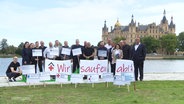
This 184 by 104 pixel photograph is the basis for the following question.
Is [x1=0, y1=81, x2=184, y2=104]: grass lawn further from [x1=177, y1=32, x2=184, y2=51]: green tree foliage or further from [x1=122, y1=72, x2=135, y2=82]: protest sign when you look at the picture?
[x1=177, y1=32, x2=184, y2=51]: green tree foliage

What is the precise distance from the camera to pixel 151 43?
516 ft

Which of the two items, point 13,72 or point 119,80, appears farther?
point 13,72

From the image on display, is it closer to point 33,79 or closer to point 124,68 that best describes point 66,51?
point 33,79

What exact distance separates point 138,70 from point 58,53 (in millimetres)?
4168

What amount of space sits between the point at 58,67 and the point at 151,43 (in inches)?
5612

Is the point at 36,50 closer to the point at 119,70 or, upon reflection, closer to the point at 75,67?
the point at 75,67

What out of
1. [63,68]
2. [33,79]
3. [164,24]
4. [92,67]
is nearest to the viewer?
[33,79]

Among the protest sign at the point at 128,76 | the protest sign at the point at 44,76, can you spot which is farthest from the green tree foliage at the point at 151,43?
the protest sign at the point at 128,76

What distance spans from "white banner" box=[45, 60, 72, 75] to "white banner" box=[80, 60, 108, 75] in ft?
2.10

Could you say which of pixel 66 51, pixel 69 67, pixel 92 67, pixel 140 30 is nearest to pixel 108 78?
pixel 92 67

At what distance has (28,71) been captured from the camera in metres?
17.0

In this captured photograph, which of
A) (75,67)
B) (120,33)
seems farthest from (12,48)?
(75,67)

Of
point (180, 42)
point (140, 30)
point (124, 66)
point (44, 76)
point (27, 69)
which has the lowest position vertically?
point (44, 76)

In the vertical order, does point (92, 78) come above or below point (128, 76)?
below
